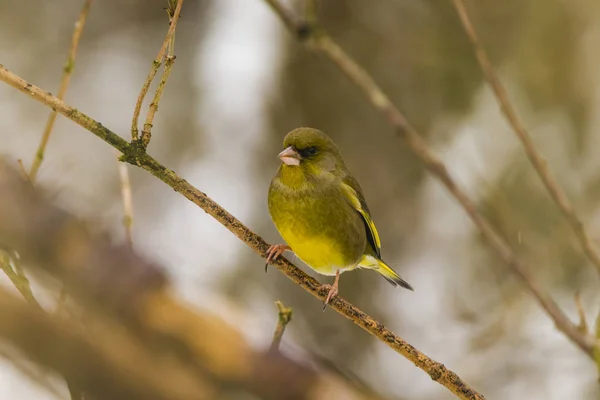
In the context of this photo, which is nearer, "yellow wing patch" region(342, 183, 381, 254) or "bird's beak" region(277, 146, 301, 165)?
"bird's beak" region(277, 146, 301, 165)

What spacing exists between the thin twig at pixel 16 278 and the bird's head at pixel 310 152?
1.13ft

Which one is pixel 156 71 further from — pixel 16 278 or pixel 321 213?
pixel 321 213

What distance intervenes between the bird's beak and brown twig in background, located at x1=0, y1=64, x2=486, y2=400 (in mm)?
122

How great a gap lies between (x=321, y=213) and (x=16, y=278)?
50cm

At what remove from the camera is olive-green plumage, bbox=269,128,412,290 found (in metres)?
0.88

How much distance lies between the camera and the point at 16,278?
18.2 inches

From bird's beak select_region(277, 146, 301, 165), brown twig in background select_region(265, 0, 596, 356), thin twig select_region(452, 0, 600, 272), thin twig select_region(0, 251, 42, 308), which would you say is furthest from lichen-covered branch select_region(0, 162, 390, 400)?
thin twig select_region(452, 0, 600, 272)

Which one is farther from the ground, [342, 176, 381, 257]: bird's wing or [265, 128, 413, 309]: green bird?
[342, 176, 381, 257]: bird's wing

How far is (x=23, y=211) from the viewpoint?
1.66 feet

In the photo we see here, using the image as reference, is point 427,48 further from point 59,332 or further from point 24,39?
point 59,332

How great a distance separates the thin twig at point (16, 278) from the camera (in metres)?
0.41

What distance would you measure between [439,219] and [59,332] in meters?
1.91

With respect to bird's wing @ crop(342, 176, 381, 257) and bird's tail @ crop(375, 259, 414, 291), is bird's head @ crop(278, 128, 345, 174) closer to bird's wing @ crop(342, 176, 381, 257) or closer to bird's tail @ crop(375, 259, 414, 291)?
bird's wing @ crop(342, 176, 381, 257)

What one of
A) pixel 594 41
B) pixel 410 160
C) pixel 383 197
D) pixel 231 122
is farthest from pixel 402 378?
pixel 594 41
